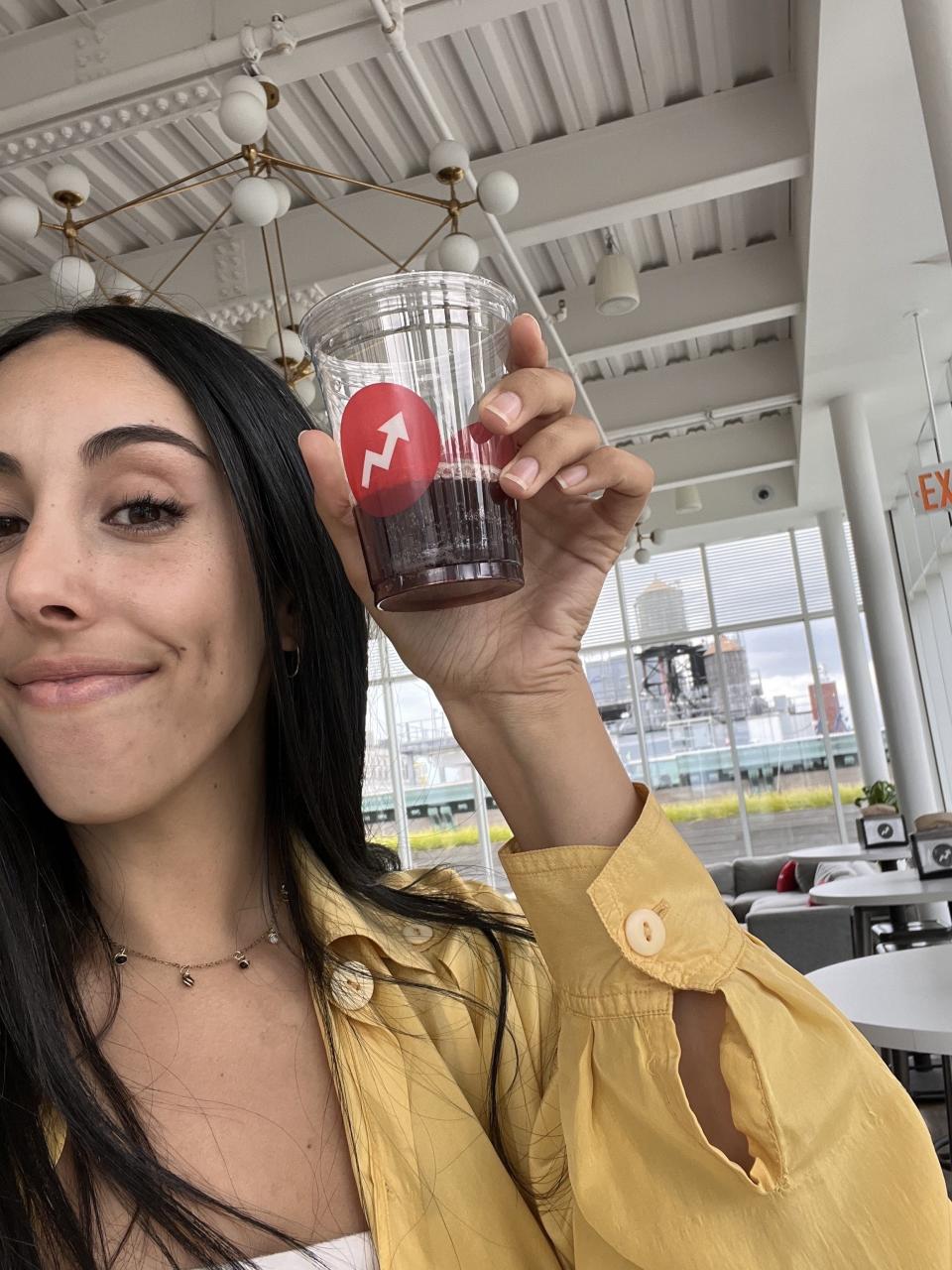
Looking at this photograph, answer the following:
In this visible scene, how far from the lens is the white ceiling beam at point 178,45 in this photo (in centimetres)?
379

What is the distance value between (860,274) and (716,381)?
2.63m

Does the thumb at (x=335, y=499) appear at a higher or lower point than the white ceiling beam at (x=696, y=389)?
lower

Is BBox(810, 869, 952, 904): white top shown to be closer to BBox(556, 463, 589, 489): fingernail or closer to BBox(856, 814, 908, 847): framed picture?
BBox(856, 814, 908, 847): framed picture

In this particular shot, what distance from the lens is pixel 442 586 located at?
0.83 m

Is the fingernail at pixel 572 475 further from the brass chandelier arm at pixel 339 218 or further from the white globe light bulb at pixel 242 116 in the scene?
the brass chandelier arm at pixel 339 218

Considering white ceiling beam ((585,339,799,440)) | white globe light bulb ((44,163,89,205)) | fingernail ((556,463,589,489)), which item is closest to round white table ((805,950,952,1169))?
fingernail ((556,463,589,489))

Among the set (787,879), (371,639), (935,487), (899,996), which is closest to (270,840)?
(371,639)

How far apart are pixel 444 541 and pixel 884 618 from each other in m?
7.57

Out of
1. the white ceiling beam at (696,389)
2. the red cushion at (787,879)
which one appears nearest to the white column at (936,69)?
the white ceiling beam at (696,389)

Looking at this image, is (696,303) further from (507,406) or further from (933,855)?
(507,406)

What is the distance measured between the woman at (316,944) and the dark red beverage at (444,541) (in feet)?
0.12

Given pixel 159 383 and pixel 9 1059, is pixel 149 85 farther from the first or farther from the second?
pixel 9 1059

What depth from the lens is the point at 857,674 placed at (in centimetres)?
1086

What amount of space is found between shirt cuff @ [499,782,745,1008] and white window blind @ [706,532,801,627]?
12.6 meters
